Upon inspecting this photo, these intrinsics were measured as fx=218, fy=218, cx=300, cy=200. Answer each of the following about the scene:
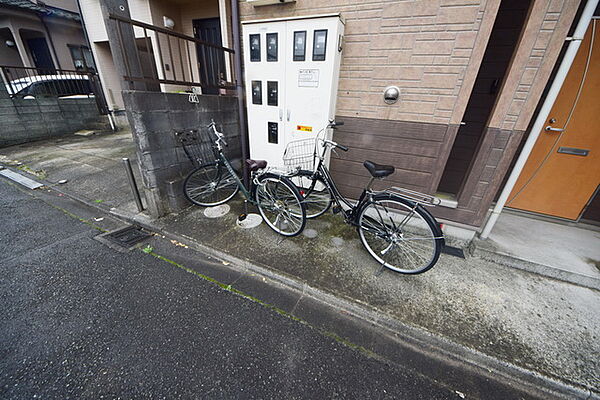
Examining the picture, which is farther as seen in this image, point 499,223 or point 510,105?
point 499,223

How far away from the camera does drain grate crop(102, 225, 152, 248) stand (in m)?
2.99

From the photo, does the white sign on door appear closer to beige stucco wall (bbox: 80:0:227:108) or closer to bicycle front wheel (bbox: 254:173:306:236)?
bicycle front wheel (bbox: 254:173:306:236)

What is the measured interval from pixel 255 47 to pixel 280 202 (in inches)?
94.0

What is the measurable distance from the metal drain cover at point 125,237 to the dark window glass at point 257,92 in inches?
104

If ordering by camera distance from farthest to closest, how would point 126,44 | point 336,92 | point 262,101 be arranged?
point 262,101 → point 336,92 → point 126,44

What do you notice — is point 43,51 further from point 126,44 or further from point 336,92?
point 336,92

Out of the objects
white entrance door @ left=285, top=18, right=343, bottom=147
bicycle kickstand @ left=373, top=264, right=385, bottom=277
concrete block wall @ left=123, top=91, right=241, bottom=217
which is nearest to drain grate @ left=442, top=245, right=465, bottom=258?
bicycle kickstand @ left=373, top=264, right=385, bottom=277

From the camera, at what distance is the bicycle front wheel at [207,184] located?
361 centimetres

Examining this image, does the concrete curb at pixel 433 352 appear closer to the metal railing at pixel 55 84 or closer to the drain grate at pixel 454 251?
the drain grate at pixel 454 251

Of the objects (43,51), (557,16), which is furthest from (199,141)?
(43,51)

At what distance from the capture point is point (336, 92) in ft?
10.7

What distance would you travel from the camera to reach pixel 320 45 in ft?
9.60

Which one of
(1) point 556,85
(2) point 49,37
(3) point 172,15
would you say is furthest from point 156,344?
(2) point 49,37

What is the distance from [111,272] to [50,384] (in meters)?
1.15
